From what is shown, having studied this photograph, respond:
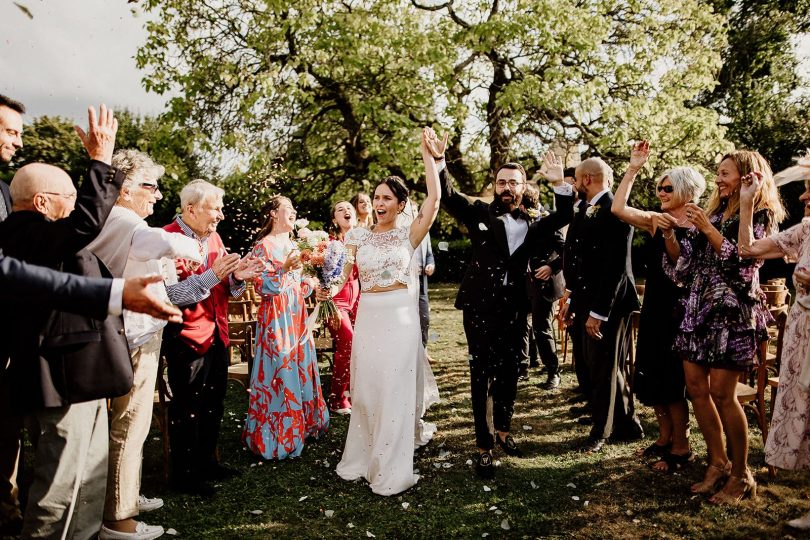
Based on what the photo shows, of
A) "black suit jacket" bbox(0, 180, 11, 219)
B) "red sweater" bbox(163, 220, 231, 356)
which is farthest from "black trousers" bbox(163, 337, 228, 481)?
"black suit jacket" bbox(0, 180, 11, 219)

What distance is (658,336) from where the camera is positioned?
174 inches

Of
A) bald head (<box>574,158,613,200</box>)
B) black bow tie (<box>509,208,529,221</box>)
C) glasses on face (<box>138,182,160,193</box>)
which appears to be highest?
bald head (<box>574,158,613,200</box>)

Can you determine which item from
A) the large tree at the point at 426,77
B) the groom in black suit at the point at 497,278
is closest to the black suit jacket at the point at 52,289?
the groom in black suit at the point at 497,278

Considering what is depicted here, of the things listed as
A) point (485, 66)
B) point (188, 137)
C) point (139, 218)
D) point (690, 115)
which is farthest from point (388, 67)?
point (139, 218)

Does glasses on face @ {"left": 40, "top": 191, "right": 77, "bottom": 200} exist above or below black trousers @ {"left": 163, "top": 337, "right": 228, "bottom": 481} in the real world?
above

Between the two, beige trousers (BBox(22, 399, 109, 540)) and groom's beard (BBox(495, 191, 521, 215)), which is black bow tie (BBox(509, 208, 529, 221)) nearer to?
groom's beard (BBox(495, 191, 521, 215))

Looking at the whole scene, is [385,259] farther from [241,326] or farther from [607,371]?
[241,326]

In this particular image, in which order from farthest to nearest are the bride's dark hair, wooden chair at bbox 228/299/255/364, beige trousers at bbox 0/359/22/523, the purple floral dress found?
wooden chair at bbox 228/299/255/364 < the bride's dark hair < the purple floral dress < beige trousers at bbox 0/359/22/523

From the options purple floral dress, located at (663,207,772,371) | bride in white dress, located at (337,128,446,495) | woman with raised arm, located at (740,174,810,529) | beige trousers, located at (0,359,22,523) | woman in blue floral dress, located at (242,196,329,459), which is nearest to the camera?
beige trousers, located at (0,359,22,523)

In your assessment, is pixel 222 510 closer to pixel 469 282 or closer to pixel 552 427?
pixel 469 282

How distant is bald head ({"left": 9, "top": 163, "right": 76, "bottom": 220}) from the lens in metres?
2.78

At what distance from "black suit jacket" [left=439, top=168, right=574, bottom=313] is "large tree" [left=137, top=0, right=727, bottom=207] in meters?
8.80

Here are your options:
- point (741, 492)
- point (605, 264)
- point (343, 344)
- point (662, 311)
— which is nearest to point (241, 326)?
point (343, 344)

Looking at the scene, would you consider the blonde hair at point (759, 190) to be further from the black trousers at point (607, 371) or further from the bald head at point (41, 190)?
the bald head at point (41, 190)
